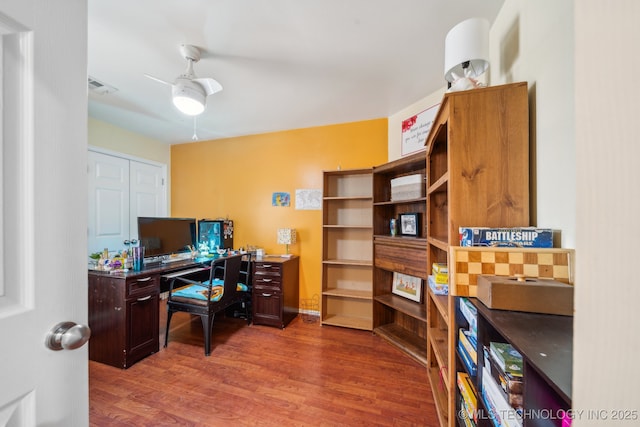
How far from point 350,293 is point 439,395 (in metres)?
1.38

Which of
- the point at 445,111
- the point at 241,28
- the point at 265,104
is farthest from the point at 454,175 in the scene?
the point at 265,104

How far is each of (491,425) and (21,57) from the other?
1.69 meters

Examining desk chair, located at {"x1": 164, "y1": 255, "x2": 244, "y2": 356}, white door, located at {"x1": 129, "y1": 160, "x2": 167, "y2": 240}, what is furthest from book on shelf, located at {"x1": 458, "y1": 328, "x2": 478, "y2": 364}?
white door, located at {"x1": 129, "y1": 160, "x2": 167, "y2": 240}

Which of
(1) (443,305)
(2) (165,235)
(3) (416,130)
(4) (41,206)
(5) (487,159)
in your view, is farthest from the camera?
(2) (165,235)

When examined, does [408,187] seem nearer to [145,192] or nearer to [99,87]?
[99,87]

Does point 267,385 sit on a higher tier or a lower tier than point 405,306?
lower

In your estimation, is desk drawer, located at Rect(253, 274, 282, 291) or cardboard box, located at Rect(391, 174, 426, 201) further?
desk drawer, located at Rect(253, 274, 282, 291)

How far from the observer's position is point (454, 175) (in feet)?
3.72

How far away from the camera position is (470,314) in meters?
1.03

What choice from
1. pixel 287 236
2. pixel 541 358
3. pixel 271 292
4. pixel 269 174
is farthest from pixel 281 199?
pixel 541 358

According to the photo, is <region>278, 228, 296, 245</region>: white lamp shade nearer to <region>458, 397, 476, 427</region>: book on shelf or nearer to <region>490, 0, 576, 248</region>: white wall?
<region>458, 397, 476, 427</region>: book on shelf

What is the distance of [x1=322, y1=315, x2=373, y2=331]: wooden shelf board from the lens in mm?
2730

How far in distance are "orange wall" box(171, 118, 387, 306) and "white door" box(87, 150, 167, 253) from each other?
1.06 ft

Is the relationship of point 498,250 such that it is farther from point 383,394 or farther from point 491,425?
point 383,394
